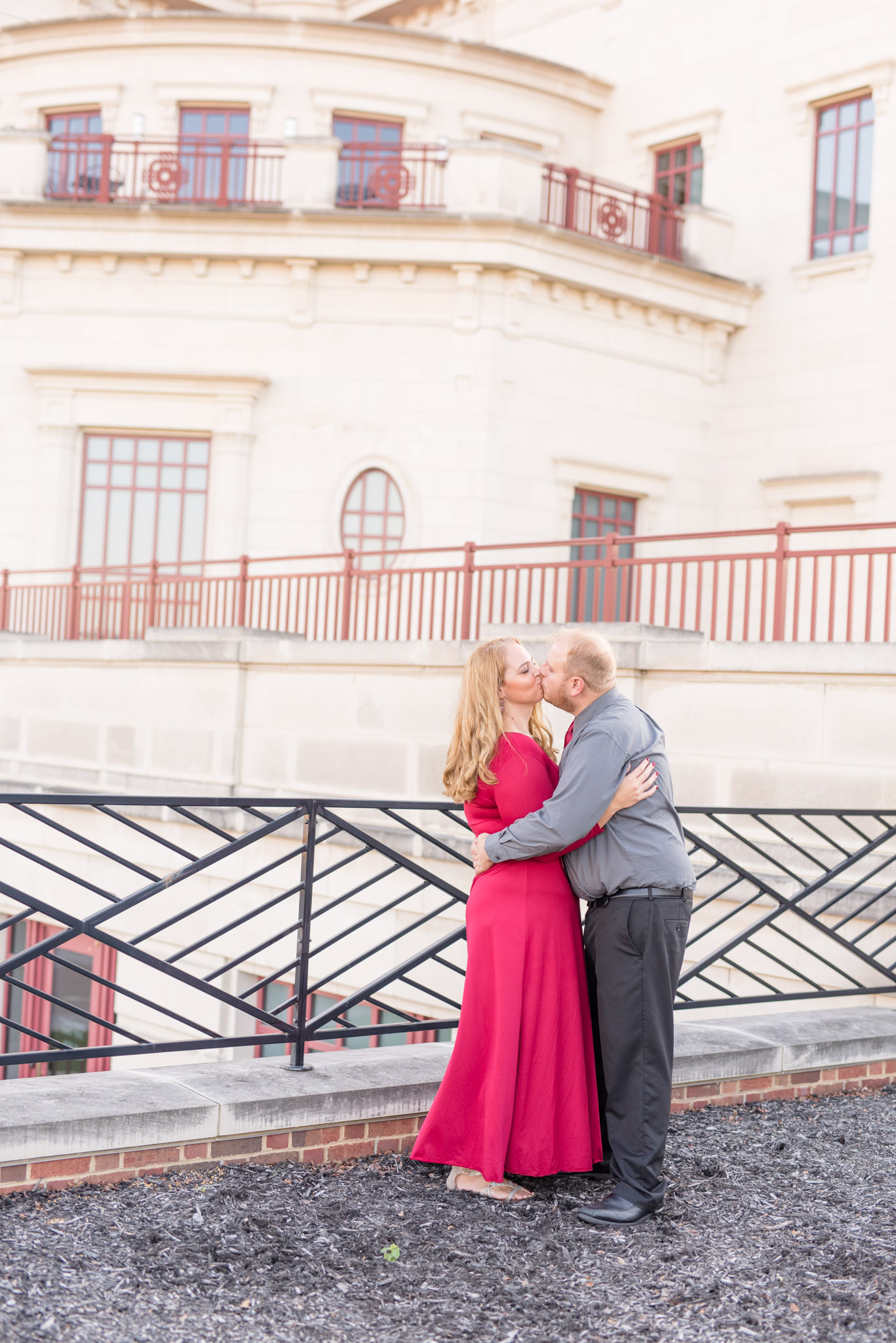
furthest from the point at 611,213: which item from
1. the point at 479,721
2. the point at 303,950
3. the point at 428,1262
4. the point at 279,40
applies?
the point at 428,1262

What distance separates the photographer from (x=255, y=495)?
18.2 m

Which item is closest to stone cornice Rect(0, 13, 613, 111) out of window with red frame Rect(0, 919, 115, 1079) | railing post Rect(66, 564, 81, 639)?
railing post Rect(66, 564, 81, 639)

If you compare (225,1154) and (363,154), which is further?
(363,154)

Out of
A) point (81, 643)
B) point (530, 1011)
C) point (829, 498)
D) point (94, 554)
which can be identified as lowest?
point (530, 1011)

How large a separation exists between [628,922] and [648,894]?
0.36 ft

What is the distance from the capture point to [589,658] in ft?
13.8

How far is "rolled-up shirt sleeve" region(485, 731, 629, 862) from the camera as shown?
4051 mm

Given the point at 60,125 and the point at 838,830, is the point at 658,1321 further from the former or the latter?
the point at 60,125

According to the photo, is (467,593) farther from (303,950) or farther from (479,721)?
(479,721)

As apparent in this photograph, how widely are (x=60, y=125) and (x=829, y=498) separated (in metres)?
12.9

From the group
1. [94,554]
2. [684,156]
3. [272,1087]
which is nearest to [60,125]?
[94,554]

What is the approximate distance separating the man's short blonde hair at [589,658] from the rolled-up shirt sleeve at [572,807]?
0.61 ft

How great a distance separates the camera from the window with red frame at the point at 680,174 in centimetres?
2014

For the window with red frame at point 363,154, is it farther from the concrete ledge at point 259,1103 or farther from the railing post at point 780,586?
the concrete ledge at point 259,1103
